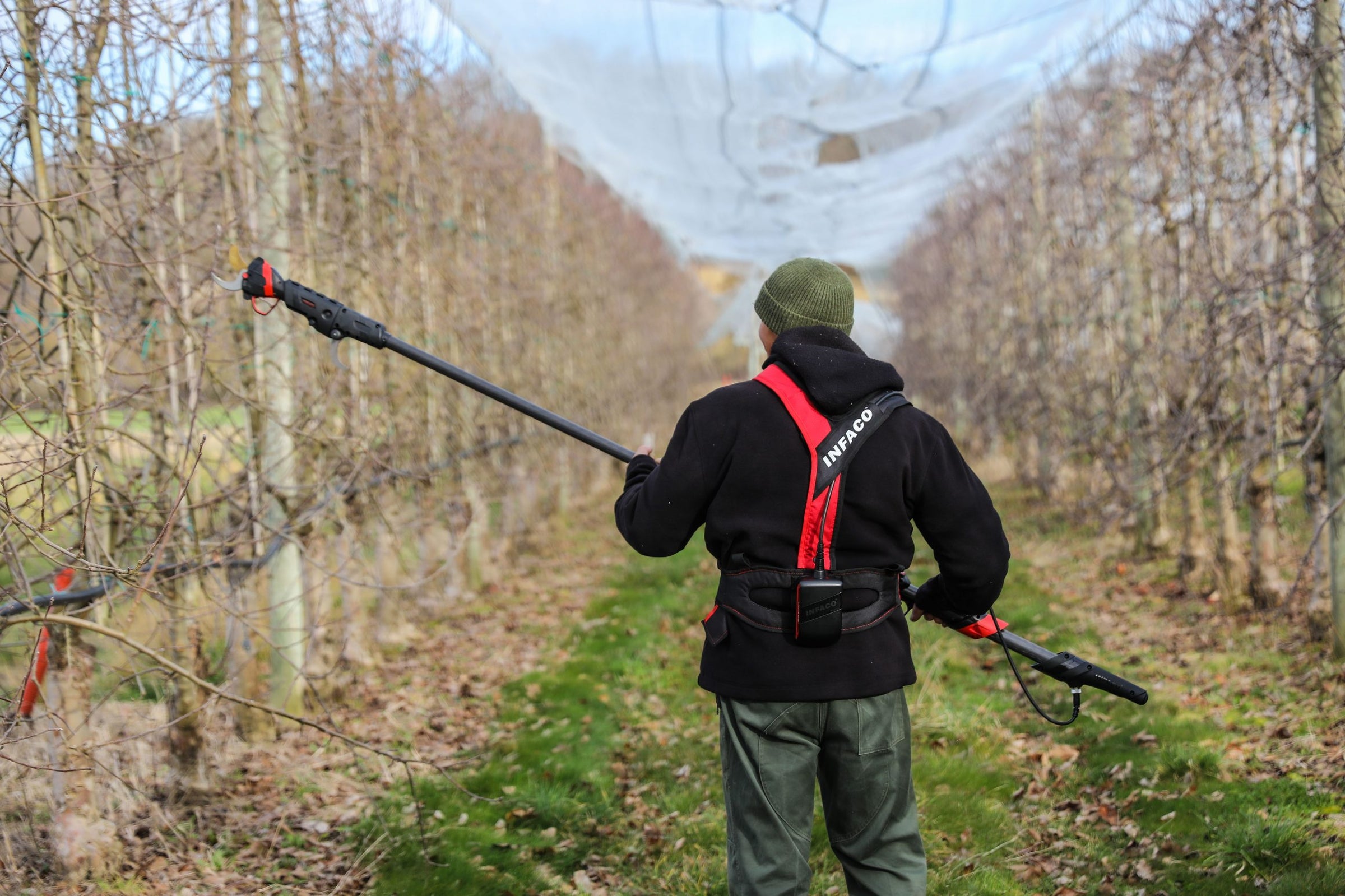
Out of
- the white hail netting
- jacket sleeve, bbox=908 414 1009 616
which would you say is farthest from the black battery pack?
the white hail netting

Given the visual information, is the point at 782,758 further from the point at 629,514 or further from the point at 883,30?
the point at 883,30

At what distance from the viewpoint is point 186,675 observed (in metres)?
3.35

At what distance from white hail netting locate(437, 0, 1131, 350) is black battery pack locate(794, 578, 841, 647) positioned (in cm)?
707

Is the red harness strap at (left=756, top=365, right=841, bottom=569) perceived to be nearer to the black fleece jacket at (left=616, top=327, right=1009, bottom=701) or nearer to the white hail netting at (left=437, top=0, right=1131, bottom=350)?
the black fleece jacket at (left=616, top=327, right=1009, bottom=701)

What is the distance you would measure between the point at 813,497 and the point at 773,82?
8.32 m

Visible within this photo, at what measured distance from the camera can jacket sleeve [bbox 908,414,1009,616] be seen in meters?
2.74

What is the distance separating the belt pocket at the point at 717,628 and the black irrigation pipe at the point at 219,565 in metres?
1.71

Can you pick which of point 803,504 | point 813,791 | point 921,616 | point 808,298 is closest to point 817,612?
point 803,504

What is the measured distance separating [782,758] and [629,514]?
0.73 m

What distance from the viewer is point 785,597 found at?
2715mm

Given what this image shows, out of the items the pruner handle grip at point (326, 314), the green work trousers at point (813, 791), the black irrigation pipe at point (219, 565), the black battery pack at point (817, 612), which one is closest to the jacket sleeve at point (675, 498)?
the black battery pack at point (817, 612)

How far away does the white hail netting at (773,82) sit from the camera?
9047mm

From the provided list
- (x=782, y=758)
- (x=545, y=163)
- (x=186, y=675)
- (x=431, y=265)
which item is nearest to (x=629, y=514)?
(x=782, y=758)

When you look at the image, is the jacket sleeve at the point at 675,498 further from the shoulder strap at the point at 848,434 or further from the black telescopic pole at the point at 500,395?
the black telescopic pole at the point at 500,395
